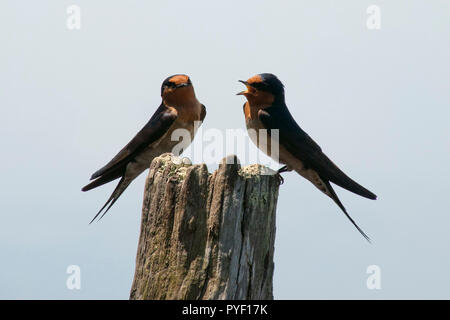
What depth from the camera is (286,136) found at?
8.51 metres

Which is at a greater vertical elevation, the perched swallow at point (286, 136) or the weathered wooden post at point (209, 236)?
the perched swallow at point (286, 136)

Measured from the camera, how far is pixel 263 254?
524 centimetres

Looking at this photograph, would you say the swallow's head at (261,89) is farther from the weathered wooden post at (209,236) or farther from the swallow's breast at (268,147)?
the weathered wooden post at (209,236)

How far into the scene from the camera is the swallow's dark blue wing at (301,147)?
27.7ft

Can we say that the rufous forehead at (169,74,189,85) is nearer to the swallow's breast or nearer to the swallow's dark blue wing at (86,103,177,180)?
the swallow's dark blue wing at (86,103,177,180)

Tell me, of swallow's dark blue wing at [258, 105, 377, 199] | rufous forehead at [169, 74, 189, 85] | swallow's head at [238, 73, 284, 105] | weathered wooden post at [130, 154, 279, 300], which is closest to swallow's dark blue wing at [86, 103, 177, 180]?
rufous forehead at [169, 74, 189, 85]

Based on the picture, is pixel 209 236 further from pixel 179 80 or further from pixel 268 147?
pixel 179 80

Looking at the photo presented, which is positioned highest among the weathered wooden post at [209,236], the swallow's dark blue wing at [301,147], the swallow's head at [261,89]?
the swallow's head at [261,89]

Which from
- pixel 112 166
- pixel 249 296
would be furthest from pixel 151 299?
pixel 112 166

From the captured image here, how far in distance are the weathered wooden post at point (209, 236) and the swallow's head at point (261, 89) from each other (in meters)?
3.30

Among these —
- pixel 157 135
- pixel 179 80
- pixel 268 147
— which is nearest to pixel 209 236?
pixel 268 147

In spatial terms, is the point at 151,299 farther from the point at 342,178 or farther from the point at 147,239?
the point at 342,178

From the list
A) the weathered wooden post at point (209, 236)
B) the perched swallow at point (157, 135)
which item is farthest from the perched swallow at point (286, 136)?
the weathered wooden post at point (209, 236)
